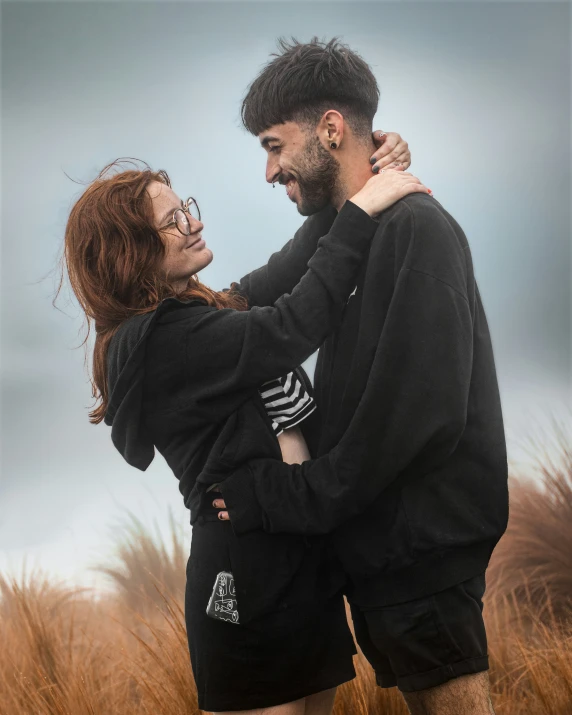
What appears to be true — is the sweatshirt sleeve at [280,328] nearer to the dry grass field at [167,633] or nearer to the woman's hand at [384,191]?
the woman's hand at [384,191]

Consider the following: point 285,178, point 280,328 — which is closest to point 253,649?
point 280,328

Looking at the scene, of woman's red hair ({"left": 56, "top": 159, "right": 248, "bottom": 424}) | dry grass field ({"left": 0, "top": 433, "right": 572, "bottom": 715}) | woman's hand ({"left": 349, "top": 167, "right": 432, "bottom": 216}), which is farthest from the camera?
dry grass field ({"left": 0, "top": 433, "right": 572, "bottom": 715})

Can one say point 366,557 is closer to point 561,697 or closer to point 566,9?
point 561,697

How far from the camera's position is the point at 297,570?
1907 millimetres

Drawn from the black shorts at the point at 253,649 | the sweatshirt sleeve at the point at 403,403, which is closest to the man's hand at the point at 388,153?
the sweatshirt sleeve at the point at 403,403

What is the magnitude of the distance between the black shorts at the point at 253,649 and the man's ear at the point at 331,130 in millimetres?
944

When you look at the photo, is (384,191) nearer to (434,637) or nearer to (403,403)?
(403,403)

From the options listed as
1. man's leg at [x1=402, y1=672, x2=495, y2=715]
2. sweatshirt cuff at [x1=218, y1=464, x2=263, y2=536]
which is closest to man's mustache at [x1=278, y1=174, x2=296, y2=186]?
sweatshirt cuff at [x1=218, y1=464, x2=263, y2=536]

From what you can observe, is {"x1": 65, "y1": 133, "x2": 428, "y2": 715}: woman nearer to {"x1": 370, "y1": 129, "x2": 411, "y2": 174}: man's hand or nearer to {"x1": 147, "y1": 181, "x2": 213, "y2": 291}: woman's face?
{"x1": 147, "y1": 181, "x2": 213, "y2": 291}: woman's face

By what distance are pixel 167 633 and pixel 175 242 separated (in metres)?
1.66

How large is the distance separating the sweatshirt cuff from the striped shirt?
0.51 ft

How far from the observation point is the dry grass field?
9.32 ft

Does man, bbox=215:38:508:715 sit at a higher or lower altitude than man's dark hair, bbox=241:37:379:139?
lower

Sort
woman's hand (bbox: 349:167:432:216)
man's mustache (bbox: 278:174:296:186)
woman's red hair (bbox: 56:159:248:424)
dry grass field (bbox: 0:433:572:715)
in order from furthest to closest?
dry grass field (bbox: 0:433:572:715), man's mustache (bbox: 278:174:296:186), woman's red hair (bbox: 56:159:248:424), woman's hand (bbox: 349:167:432:216)
